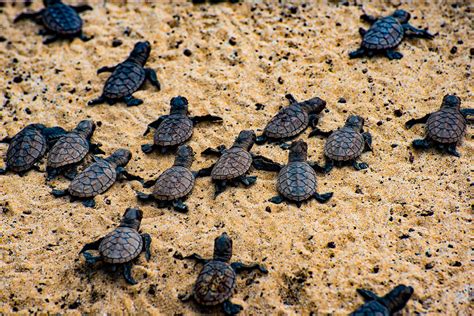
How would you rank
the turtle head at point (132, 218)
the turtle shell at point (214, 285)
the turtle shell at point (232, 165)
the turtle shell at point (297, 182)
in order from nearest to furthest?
the turtle shell at point (214, 285) → the turtle head at point (132, 218) → the turtle shell at point (297, 182) → the turtle shell at point (232, 165)

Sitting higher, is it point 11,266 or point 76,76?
point 76,76

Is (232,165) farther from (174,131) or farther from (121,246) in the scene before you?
(121,246)

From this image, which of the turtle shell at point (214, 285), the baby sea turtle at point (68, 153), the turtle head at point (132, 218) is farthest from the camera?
the baby sea turtle at point (68, 153)

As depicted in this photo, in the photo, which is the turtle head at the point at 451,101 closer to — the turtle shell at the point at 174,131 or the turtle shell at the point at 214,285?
the turtle shell at the point at 174,131

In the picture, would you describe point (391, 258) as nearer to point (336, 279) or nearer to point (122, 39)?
point (336, 279)

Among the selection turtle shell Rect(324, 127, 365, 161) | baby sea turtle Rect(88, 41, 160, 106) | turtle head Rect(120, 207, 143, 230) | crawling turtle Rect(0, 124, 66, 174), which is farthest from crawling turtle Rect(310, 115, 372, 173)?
crawling turtle Rect(0, 124, 66, 174)

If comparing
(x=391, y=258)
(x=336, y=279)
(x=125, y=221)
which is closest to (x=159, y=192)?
(x=125, y=221)

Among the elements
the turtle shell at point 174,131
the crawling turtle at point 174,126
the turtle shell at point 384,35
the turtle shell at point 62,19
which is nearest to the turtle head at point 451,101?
the turtle shell at point 384,35

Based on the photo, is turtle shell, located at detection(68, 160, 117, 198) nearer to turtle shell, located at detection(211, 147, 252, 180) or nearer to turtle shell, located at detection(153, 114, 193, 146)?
turtle shell, located at detection(153, 114, 193, 146)
